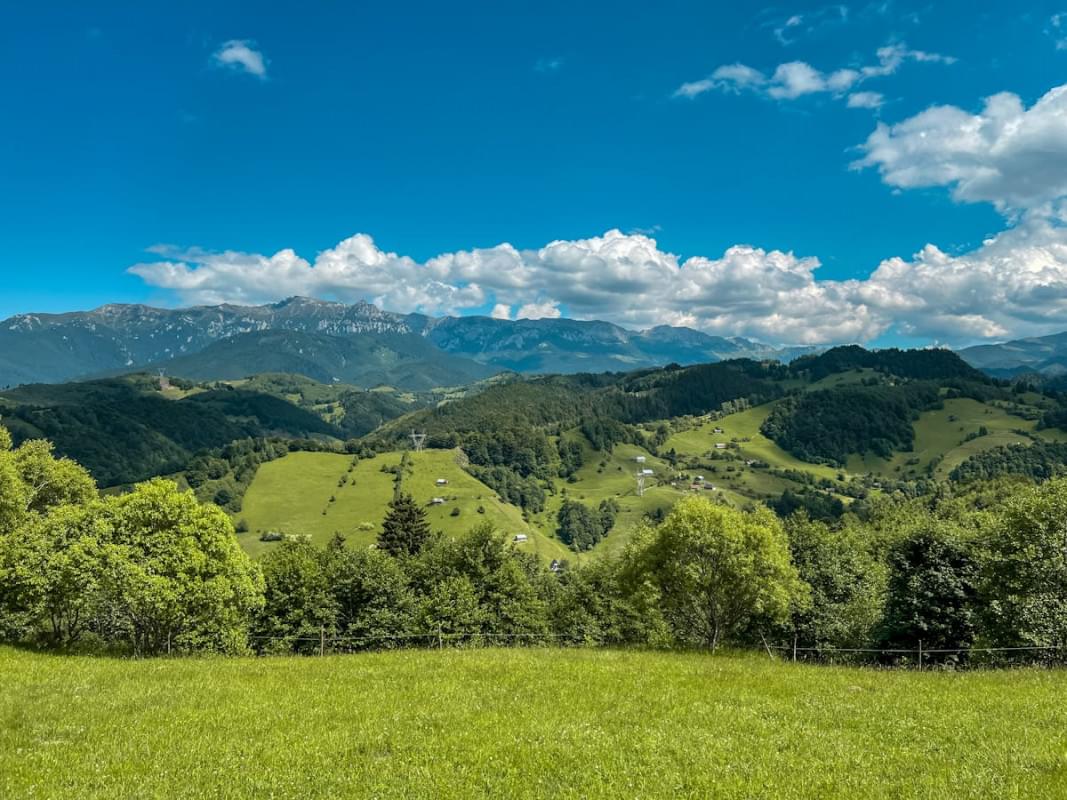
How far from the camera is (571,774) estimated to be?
15023 mm

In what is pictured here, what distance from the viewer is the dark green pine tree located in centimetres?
10350

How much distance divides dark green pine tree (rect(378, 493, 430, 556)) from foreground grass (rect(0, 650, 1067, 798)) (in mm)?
76635

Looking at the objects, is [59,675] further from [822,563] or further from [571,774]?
[822,563]

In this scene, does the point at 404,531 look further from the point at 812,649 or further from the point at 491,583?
the point at 812,649

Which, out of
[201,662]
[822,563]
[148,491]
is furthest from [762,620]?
[148,491]

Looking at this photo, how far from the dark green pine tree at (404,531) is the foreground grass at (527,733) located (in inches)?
3017

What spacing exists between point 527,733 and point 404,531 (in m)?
92.0

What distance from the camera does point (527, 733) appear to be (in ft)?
59.1

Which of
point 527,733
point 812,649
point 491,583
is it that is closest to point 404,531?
point 491,583

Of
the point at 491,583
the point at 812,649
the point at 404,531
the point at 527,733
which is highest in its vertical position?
the point at 527,733

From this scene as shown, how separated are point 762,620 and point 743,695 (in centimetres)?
4556

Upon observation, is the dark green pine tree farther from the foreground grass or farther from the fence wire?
the foreground grass

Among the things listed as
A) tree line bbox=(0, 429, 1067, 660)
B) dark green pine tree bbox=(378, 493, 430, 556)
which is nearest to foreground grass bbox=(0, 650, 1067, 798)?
tree line bbox=(0, 429, 1067, 660)

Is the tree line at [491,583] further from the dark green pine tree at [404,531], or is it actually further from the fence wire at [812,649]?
the dark green pine tree at [404,531]
